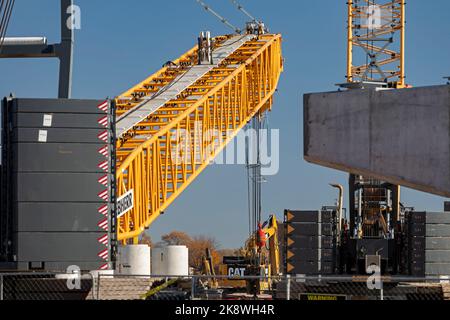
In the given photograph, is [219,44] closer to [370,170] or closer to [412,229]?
[412,229]

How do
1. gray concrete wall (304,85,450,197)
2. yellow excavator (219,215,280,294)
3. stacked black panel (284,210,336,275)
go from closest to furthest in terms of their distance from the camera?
gray concrete wall (304,85,450,197) < stacked black panel (284,210,336,275) < yellow excavator (219,215,280,294)

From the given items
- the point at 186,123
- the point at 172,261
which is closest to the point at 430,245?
the point at 172,261

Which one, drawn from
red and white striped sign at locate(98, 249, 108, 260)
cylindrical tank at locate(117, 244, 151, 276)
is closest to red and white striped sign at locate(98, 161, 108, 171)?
red and white striped sign at locate(98, 249, 108, 260)

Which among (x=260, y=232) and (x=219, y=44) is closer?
(x=260, y=232)

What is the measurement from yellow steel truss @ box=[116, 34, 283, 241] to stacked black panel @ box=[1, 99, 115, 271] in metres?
25.1

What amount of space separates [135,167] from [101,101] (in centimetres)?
2885

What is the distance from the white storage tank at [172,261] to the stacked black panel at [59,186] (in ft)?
33.6

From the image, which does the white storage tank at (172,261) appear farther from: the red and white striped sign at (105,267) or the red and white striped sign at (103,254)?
the red and white striped sign at (103,254)

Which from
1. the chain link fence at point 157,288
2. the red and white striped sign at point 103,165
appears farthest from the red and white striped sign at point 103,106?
the chain link fence at point 157,288

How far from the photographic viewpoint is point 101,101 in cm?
2361

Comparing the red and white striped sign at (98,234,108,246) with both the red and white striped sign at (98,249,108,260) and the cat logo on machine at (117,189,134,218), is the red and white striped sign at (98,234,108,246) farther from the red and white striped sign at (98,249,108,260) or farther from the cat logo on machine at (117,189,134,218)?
the cat logo on machine at (117,189,134,218)

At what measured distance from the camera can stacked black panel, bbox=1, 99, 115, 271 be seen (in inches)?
906
